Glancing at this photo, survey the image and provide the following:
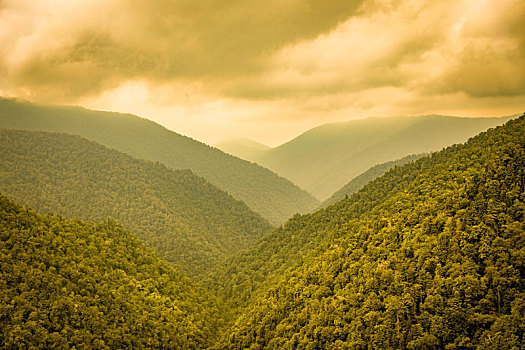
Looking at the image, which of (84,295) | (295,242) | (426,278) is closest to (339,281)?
(426,278)

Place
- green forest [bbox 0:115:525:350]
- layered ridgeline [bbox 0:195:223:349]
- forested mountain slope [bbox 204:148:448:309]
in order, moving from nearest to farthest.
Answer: green forest [bbox 0:115:525:350]
layered ridgeline [bbox 0:195:223:349]
forested mountain slope [bbox 204:148:448:309]

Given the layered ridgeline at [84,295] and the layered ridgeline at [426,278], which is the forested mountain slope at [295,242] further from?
the layered ridgeline at [426,278]

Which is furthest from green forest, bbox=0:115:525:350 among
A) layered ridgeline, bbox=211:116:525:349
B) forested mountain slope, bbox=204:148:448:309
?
forested mountain slope, bbox=204:148:448:309

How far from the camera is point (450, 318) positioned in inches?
1978

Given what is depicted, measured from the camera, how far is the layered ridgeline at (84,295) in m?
72.1

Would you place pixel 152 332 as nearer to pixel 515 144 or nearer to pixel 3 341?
pixel 3 341

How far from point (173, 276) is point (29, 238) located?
47.3 meters

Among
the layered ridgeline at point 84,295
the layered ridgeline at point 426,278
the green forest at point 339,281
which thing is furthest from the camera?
→ the layered ridgeline at point 84,295

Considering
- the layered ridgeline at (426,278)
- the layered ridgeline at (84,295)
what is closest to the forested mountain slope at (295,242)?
the layered ridgeline at (84,295)

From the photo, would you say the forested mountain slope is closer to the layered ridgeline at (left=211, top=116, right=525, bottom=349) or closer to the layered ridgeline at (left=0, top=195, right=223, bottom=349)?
the layered ridgeline at (left=0, top=195, right=223, bottom=349)

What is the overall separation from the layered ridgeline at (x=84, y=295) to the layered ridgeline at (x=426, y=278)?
1826cm

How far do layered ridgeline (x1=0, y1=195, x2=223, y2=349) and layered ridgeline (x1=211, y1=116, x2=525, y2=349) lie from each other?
18265 millimetres

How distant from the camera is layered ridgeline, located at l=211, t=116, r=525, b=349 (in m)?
49.5

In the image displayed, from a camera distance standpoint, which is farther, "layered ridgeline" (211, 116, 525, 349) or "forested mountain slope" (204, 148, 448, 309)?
"forested mountain slope" (204, 148, 448, 309)
